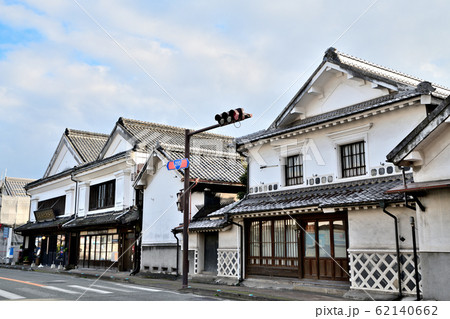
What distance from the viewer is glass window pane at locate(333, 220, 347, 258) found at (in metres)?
15.1

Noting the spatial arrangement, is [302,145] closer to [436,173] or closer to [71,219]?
[436,173]

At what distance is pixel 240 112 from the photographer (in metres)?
14.9

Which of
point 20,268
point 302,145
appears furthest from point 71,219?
point 302,145

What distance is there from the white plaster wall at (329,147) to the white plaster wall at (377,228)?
1.85 m

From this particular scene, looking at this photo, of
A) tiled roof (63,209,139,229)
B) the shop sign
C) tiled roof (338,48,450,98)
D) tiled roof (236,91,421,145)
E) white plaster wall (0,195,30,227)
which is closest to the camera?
tiled roof (236,91,421,145)

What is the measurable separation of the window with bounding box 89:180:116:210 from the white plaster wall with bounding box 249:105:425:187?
13.9 m

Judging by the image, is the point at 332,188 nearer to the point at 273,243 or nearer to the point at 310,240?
the point at 310,240

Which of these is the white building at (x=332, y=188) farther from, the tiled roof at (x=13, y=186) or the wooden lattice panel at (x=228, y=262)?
the tiled roof at (x=13, y=186)

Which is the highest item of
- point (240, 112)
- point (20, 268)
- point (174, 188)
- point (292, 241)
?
point (240, 112)

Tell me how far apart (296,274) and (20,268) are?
26915 mm

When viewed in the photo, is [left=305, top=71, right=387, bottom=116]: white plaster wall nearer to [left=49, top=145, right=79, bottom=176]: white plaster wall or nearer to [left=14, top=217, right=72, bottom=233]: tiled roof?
[left=14, top=217, right=72, bottom=233]: tiled roof

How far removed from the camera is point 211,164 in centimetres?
2533

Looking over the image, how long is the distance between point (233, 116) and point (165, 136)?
1691 cm

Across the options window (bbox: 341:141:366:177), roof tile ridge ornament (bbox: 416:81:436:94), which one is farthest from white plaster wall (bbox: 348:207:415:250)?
roof tile ridge ornament (bbox: 416:81:436:94)
